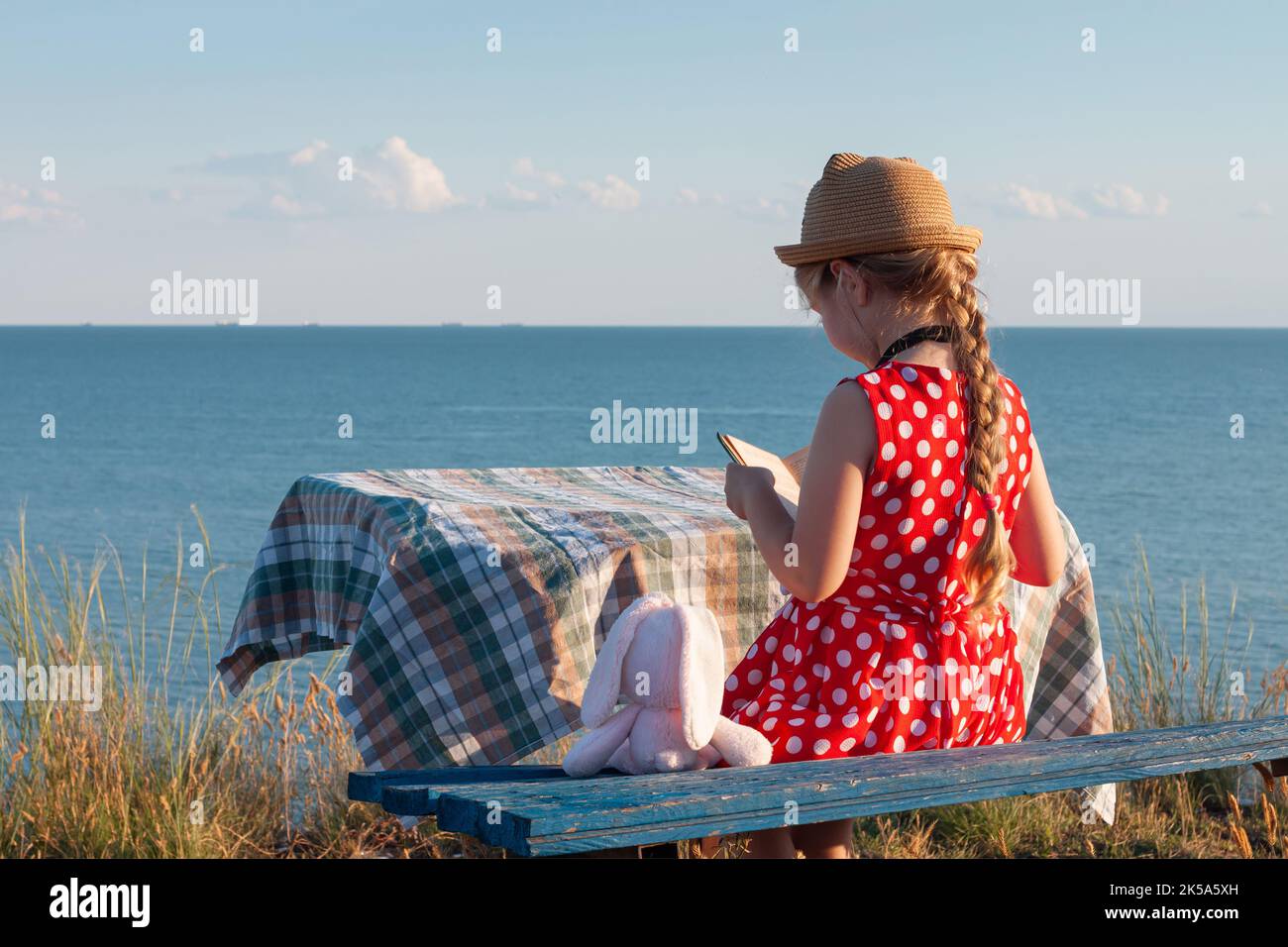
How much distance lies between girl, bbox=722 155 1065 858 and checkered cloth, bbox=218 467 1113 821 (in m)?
0.62

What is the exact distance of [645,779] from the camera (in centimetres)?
226

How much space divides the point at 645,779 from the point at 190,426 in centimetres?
4672

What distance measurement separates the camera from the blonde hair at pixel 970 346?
258 cm

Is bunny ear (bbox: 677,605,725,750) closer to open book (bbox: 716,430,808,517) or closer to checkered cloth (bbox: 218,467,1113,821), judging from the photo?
open book (bbox: 716,430,808,517)

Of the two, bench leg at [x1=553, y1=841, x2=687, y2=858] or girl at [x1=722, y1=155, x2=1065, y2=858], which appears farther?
girl at [x1=722, y1=155, x2=1065, y2=858]

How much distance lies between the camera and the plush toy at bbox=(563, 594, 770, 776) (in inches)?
91.6

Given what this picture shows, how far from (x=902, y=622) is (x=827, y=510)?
1.11 ft

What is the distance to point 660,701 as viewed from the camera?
92.9 inches

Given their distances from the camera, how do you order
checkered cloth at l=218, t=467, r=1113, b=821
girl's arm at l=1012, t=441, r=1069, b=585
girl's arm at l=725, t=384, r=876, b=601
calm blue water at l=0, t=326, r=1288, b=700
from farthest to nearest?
calm blue water at l=0, t=326, r=1288, b=700 → checkered cloth at l=218, t=467, r=1113, b=821 → girl's arm at l=1012, t=441, r=1069, b=585 → girl's arm at l=725, t=384, r=876, b=601

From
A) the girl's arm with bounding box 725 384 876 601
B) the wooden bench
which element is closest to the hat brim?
the girl's arm with bounding box 725 384 876 601

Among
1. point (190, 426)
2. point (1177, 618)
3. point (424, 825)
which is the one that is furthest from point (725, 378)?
point (424, 825)

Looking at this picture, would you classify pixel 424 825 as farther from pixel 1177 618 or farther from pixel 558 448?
pixel 558 448

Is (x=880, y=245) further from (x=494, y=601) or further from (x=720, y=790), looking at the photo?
(x=494, y=601)

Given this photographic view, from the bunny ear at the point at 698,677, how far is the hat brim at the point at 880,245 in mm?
726
